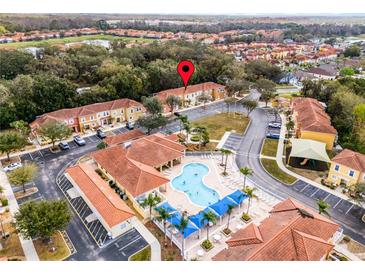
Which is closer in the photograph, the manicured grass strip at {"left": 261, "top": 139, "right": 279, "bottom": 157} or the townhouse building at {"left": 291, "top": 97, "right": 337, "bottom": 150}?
the manicured grass strip at {"left": 261, "top": 139, "right": 279, "bottom": 157}

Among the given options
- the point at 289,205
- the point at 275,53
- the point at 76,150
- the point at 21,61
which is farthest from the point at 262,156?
the point at 275,53

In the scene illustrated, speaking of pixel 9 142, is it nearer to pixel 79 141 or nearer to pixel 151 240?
pixel 79 141

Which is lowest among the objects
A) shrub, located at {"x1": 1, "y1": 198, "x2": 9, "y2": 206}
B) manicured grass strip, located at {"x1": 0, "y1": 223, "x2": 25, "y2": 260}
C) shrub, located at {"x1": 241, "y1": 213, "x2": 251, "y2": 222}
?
shrub, located at {"x1": 241, "y1": 213, "x2": 251, "y2": 222}

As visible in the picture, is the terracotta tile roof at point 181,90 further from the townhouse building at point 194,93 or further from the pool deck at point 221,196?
the pool deck at point 221,196

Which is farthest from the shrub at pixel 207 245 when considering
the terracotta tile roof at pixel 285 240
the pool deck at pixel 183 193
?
the pool deck at pixel 183 193

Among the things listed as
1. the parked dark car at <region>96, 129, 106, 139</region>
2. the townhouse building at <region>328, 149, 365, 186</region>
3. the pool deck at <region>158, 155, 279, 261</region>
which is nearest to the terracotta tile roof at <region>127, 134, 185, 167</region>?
the pool deck at <region>158, 155, 279, 261</region>

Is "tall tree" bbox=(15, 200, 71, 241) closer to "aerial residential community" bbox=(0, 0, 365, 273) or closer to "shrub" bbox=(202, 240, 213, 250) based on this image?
"aerial residential community" bbox=(0, 0, 365, 273)
